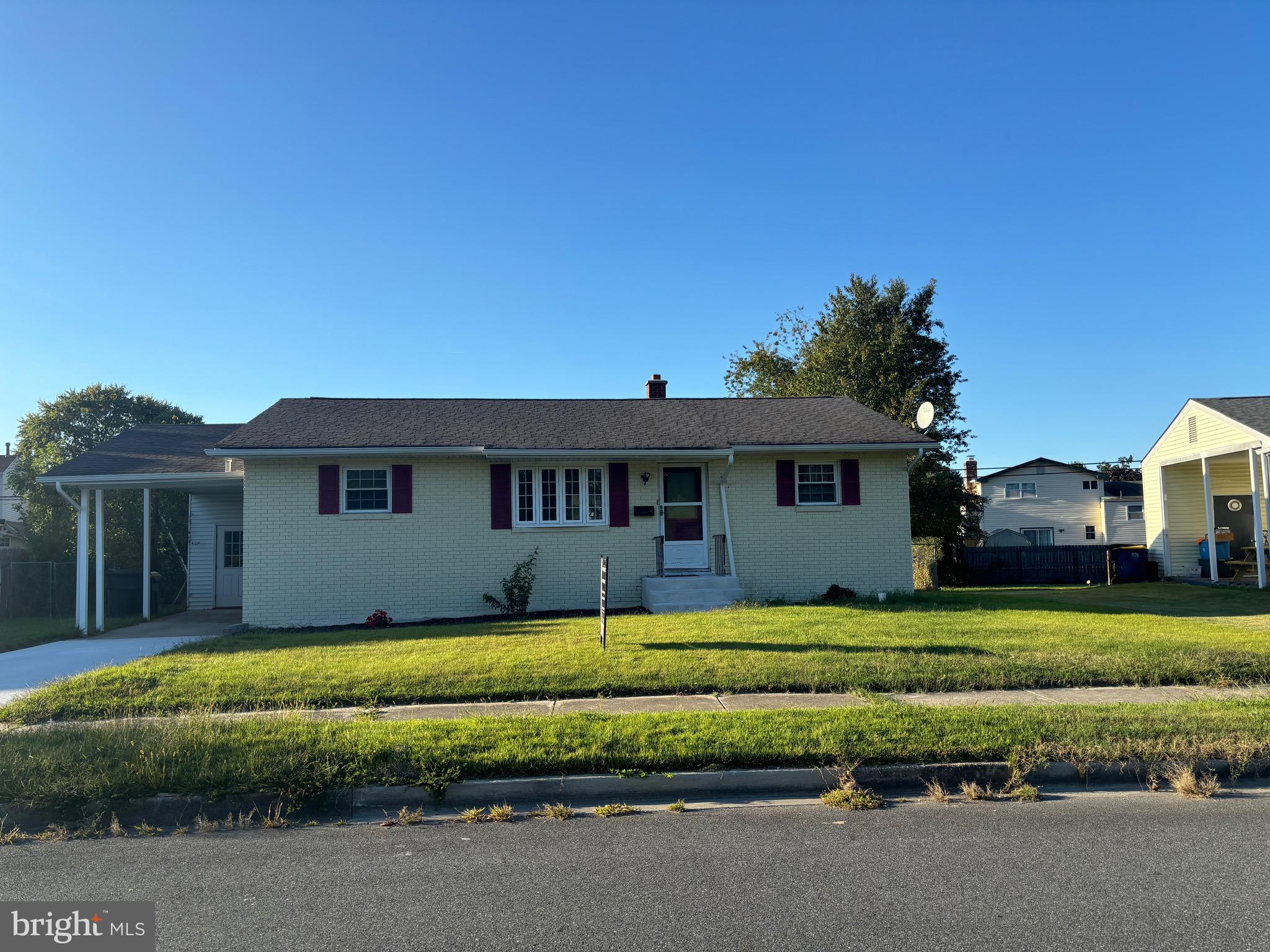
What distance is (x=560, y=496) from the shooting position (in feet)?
52.3

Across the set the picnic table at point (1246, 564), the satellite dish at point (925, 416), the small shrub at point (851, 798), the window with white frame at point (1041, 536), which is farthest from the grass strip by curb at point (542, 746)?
the window with white frame at point (1041, 536)

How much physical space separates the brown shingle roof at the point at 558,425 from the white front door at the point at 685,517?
782 mm

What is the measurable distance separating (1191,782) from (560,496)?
11.6 m

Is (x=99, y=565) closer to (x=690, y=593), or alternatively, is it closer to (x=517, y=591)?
(x=517, y=591)

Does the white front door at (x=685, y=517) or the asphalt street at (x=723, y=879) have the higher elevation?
the white front door at (x=685, y=517)

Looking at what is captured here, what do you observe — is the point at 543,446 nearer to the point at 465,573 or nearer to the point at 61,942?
the point at 465,573

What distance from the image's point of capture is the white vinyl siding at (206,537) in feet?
61.0

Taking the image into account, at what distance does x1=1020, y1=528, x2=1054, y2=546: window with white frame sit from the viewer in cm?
4116

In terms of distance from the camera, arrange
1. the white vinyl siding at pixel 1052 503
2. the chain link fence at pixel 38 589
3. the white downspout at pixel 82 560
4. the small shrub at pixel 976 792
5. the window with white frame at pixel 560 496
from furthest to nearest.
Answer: the white vinyl siding at pixel 1052 503 < the chain link fence at pixel 38 589 < the window with white frame at pixel 560 496 < the white downspout at pixel 82 560 < the small shrub at pixel 976 792

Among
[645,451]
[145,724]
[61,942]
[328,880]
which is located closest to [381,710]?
A: [145,724]

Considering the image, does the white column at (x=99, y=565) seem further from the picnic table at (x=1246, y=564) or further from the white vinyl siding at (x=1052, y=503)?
the white vinyl siding at (x=1052, y=503)

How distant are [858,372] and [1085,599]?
1480 cm

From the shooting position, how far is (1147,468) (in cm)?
2498

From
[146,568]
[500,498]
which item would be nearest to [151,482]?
[146,568]
